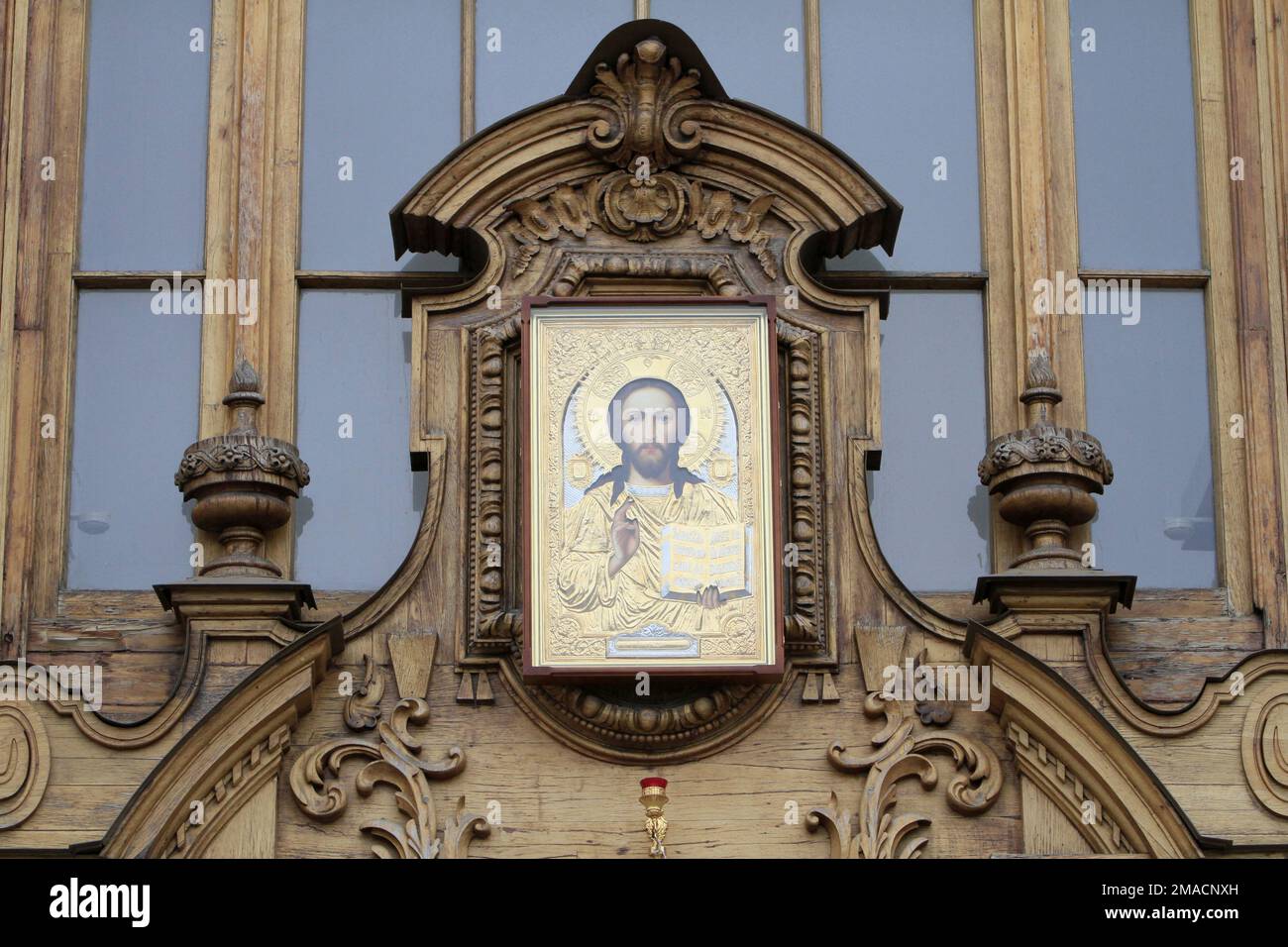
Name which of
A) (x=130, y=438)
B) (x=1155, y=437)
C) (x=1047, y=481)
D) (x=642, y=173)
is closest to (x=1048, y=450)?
(x=1047, y=481)

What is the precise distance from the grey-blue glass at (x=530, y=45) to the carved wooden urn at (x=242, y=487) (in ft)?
5.96

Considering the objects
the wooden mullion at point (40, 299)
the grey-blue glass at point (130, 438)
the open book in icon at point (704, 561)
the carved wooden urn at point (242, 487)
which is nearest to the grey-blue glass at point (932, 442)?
the open book in icon at point (704, 561)

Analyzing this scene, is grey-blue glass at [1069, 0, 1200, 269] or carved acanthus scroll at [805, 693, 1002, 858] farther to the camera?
grey-blue glass at [1069, 0, 1200, 269]

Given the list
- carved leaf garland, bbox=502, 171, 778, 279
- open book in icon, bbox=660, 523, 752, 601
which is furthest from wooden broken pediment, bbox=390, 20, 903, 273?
open book in icon, bbox=660, 523, 752, 601

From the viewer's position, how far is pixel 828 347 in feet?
38.1

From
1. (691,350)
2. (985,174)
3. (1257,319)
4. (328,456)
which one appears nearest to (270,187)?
(328,456)

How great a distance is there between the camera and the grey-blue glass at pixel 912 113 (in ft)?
40.0

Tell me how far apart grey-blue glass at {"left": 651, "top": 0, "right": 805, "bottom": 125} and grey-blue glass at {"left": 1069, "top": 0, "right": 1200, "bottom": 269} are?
3.62 ft

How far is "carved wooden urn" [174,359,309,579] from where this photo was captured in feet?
36.7

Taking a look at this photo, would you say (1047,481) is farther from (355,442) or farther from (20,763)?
(20,763)

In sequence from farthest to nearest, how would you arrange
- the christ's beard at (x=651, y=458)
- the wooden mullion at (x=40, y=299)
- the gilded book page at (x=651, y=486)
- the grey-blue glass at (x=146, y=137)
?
the grey-blue glass at (x=146, y=137)
the wooden mullion at (x=40, y=299)
the christ's beard at (x=651, y=458)
the gilded book page at (x=651, y=486)

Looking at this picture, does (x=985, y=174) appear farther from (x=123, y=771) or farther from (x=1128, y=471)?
(x=123, y=771)

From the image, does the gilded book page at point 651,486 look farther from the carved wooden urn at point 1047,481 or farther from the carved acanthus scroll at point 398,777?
the carved wooden urn at point 1047,481

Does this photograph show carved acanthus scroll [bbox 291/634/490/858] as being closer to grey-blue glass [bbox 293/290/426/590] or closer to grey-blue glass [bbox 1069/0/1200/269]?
grey-blue glass [bbox 293/290/426/590]
